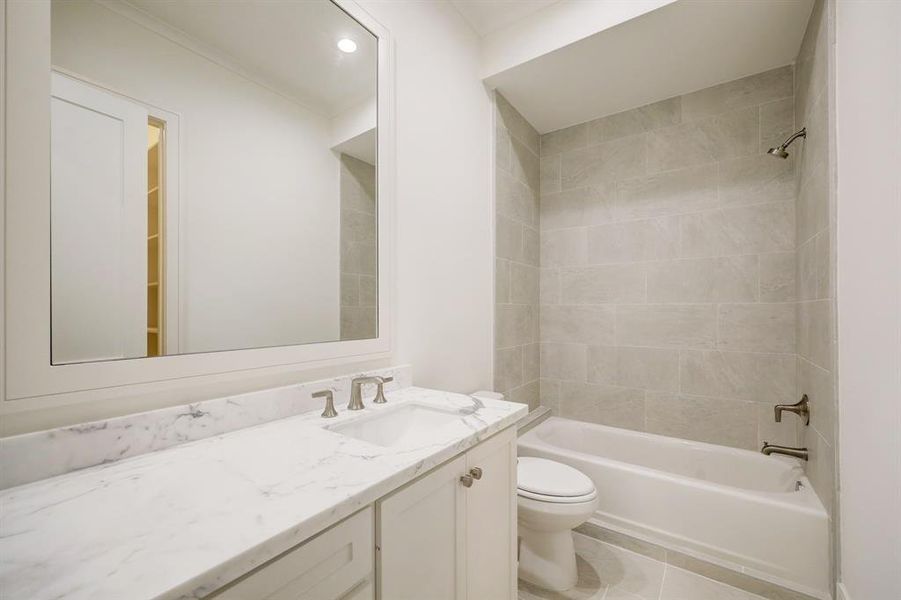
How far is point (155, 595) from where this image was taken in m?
0.43

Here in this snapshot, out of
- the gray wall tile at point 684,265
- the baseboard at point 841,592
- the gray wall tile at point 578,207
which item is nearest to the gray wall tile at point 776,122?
the gray wall tile at point 684,265

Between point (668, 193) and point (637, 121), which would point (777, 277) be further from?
point (637, 121)

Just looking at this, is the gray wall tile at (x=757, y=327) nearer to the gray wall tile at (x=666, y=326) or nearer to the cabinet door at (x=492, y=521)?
the gray wall tile at (x=666, y=326)

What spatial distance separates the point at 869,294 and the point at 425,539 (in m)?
1.50

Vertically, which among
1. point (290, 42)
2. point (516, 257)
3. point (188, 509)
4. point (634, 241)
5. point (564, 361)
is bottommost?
point (564, 361)

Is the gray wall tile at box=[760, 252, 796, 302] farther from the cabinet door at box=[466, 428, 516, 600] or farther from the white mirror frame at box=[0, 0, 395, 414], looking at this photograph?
the white mirror frame at box=[0, 0, 395, 414]

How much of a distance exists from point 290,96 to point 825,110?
2036 millimetres

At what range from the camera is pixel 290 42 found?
4.07ft

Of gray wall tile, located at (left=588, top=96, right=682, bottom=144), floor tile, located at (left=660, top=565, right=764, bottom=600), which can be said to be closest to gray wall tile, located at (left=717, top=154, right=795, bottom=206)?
gray wall tile, located at (left=588, top=96, right=682, bottom=144)

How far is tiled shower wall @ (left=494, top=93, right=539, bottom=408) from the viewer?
7.61 feet

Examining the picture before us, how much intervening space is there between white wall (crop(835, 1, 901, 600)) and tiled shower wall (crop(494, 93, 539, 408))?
57.9 inches

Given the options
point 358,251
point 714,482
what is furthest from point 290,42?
point 714,482

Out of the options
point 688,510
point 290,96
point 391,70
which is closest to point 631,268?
point 688,510

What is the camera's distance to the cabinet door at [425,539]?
Result: 77cm
